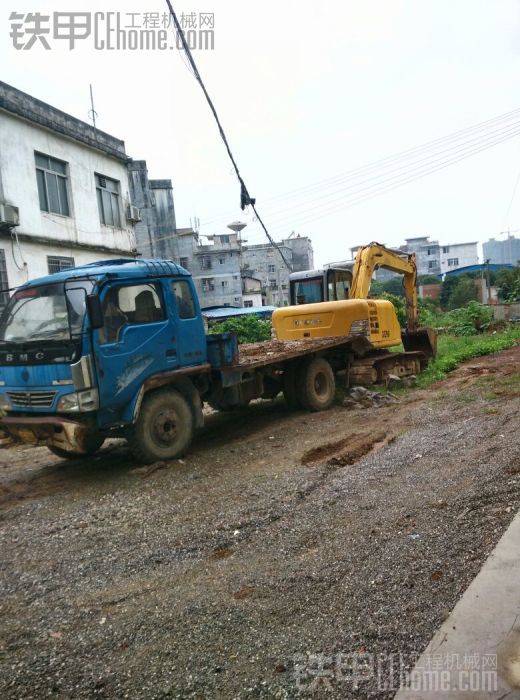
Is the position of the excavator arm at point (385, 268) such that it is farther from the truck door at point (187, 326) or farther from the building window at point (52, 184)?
the building window at point (52, 184)

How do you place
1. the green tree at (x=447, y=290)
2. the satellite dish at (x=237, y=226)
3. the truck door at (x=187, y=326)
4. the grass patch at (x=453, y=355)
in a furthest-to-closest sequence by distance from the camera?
the satellite dish at (x=237, y=226) < the green tree at (x=447, y=290) < the grass patch at (x=453, y=355) < the truck door at (x=187, y=326)

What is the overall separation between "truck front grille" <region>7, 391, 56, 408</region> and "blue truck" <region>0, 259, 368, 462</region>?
0.01 metres

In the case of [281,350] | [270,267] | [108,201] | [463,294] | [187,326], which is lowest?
[281,350]

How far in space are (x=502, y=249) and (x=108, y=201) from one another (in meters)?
93.9

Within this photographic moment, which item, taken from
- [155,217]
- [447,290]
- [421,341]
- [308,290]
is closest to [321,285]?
[308,290]

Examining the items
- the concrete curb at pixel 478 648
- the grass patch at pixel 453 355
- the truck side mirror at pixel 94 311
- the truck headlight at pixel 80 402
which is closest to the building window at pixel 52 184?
the truck side mirror at pixel 94 311

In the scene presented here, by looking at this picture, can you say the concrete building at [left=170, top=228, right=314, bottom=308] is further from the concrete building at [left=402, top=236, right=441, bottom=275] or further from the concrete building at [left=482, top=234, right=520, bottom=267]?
the concrete building at [left=482, top=234, right=520, bottom=267]

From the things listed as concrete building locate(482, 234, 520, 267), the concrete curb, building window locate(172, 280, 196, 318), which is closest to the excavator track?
building window locate(172, 280, 196, 318)

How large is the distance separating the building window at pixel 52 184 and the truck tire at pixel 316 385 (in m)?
9.92

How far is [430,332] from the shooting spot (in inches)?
541

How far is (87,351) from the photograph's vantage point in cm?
Answer: 587

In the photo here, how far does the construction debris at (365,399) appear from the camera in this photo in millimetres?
9289

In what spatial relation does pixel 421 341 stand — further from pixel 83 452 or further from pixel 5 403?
pixel 5 403

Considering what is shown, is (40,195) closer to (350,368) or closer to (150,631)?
(350,368)
